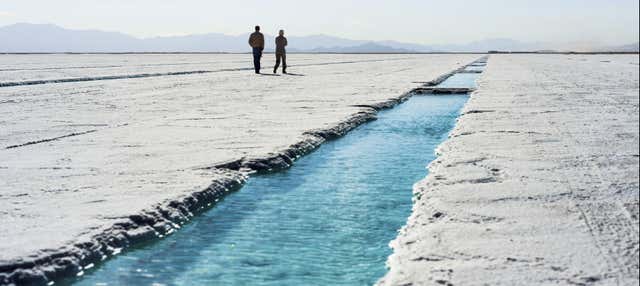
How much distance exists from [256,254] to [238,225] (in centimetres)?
46

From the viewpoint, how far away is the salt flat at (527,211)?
2.24m

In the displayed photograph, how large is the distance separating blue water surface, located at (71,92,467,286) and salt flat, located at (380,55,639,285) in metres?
0.16

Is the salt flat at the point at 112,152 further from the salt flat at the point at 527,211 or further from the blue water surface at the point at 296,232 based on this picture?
the salt flat at the point at 527,211

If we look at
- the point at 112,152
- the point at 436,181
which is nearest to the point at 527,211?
the point at 436,181

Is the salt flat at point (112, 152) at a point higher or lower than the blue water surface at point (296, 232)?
higher

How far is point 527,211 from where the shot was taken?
293 cm

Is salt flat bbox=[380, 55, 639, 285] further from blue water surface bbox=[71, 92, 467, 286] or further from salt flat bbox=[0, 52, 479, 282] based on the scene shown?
salt flat bbox=[0, 52, 479, 282]

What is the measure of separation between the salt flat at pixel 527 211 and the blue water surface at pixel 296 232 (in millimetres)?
164

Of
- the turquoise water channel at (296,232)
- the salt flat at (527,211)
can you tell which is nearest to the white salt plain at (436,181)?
the salt flat at (527,211)

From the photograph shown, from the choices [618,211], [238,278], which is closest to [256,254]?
[238,278]

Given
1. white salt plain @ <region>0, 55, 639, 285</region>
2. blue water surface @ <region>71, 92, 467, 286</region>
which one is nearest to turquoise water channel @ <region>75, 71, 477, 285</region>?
blue water surface @ <region>71, 92, 467, 286</region>

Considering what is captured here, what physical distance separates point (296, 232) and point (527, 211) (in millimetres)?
971

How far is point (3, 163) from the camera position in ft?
14.5

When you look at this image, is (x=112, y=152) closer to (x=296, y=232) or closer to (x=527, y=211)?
(x=296, y=232)
